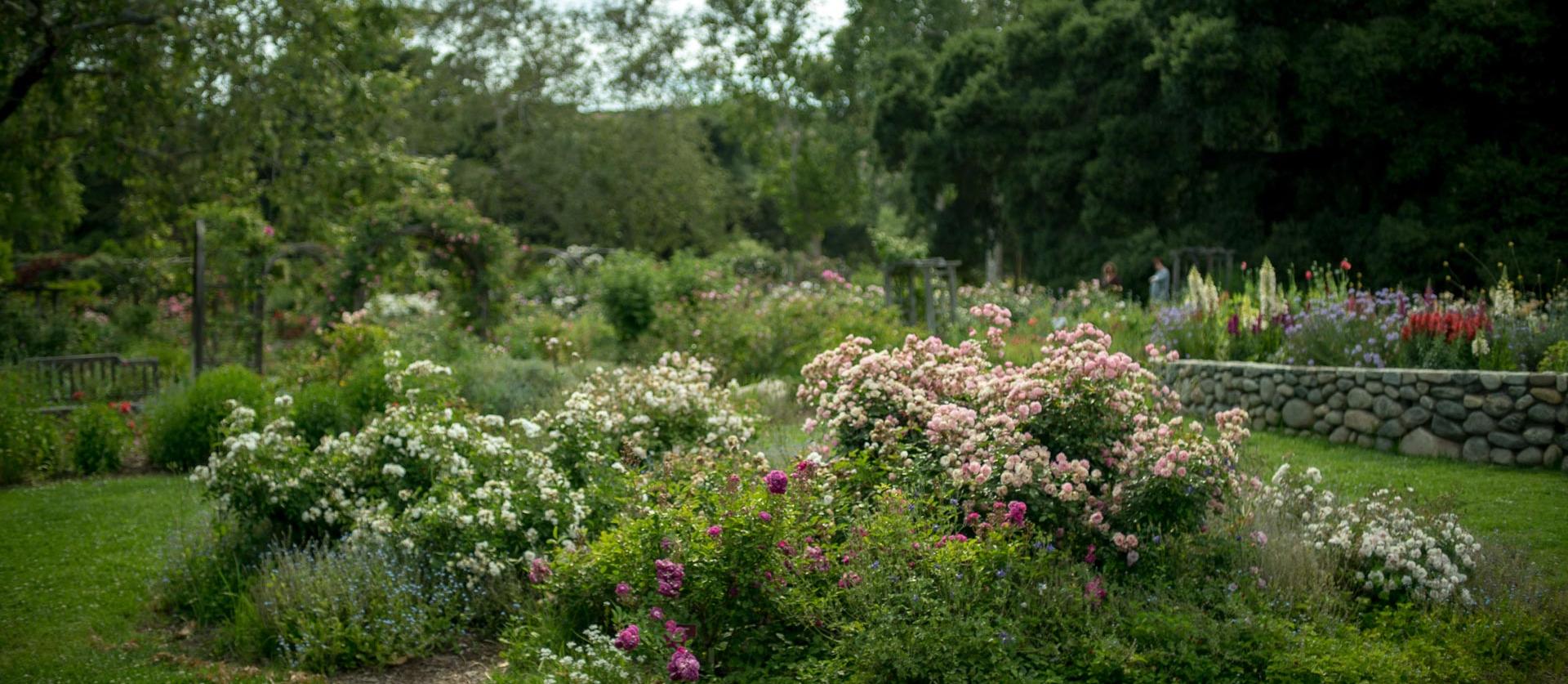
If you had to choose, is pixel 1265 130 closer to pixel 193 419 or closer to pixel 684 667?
pixel 193 419

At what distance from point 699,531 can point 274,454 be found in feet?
9.67

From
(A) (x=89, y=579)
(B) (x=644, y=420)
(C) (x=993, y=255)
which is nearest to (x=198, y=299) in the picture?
(A) (x=89, y=579)

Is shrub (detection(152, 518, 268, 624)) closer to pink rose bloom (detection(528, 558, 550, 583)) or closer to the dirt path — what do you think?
the dirt path

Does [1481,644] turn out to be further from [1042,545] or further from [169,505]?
[169,505]

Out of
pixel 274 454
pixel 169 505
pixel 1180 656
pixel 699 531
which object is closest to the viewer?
pixel 1180 656

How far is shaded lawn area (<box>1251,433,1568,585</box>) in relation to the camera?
582 centimetres

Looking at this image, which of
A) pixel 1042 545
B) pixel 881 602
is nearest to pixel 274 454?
pixel 881 602

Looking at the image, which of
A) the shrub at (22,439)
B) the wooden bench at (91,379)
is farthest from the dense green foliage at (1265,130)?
the wooden bench at (91,379)

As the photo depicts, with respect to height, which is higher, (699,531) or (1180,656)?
(699,531)

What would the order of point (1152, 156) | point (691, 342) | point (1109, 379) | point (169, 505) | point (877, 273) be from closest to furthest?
point (1109, 379), point (169, 505), point (691, 342), point (1152, 156), point (877, 273)

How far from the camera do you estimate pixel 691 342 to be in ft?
41.6

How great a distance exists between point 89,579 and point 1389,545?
669 centimetres

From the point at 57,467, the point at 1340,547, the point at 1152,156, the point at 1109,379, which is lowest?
the point at 57,467

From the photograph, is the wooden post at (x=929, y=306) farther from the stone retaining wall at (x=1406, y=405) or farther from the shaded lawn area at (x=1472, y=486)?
the shaded lawn area at (x=1472, y=486)
